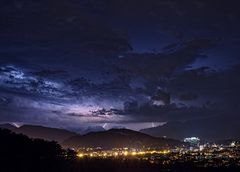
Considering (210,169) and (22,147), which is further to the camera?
(210,169)

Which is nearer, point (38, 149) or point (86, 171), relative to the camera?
point (86, 171)

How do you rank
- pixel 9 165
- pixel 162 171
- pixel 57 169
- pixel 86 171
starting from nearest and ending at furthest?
1. pixel 9 165
2. pixel 57 169
3. pixel 86 171
4. pixel 162 171

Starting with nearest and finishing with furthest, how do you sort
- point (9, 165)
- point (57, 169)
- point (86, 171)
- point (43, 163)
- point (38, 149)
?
point (9, 165)
point (57, 169)
point (43, 163)
point (86, 171)
point (38, 149)

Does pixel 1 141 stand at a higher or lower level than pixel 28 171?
higher

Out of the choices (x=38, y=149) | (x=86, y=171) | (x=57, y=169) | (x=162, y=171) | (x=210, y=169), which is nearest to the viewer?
(x=57, y=169)

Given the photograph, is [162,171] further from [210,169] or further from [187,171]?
[210,169]

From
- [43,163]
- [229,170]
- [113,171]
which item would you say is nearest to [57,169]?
[43,163]

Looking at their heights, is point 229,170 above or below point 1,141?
below

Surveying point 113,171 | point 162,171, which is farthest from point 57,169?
point 162,171

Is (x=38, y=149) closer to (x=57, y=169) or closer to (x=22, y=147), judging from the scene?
(x=22, y=147)
